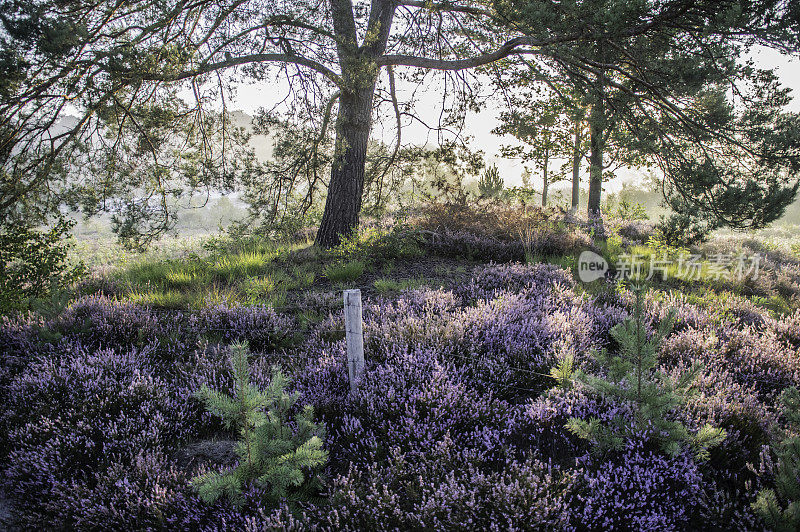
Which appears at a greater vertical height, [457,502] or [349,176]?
[349,176]

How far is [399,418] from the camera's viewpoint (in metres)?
3.16

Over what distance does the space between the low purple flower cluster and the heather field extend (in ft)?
0.06

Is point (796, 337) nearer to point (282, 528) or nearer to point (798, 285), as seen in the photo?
point (798, 285)

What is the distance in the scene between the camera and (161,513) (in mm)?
2406

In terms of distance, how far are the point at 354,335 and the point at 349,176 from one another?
17.3 feet

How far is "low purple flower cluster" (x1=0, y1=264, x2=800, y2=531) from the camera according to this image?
2410 mm

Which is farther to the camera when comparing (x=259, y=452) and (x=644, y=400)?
(x=644, y=400)

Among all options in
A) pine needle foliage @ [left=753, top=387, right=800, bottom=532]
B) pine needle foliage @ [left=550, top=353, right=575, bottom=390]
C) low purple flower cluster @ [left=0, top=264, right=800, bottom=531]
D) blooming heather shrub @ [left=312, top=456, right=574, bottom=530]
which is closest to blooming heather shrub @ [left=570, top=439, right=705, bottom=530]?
low purple flower cluster @ [left=0, top=264, right=800, bottom=531]

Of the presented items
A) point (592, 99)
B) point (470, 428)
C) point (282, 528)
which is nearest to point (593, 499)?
point (470, 428)

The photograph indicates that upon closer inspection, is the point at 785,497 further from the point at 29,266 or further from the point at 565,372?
the point at 29,266

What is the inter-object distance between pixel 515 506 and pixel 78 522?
2671 mm

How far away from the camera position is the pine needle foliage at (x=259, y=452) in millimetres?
2287

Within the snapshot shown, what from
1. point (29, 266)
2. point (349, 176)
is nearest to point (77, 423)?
point (29, 266)

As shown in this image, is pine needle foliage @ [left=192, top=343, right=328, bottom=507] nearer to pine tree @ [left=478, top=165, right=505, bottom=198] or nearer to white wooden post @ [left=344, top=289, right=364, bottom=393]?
white wooden post @ [left=344, top=289, right=364, bottom=393]
